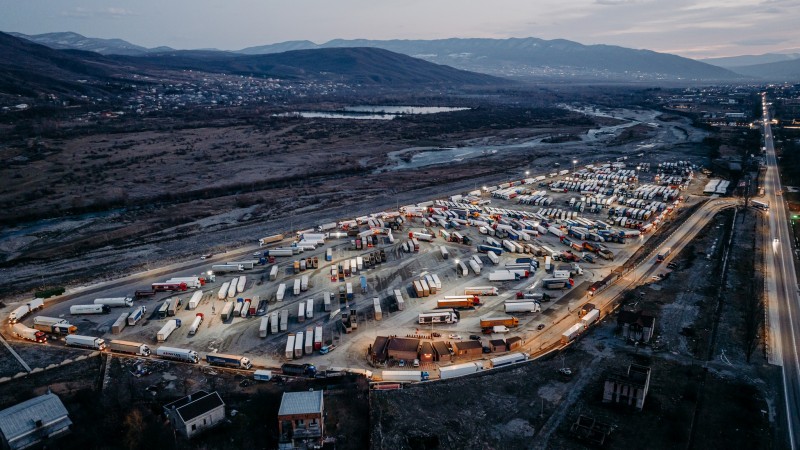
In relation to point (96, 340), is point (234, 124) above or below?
above

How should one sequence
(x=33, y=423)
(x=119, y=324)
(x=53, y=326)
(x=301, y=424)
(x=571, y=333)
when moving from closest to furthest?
(x=33, y=423) → (x=301, y=424) → (x=571, y=333) → (x=53, y=326) → (x=119, y=324)

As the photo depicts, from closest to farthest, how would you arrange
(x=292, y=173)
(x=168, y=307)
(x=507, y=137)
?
(x=168, y=307) < (x=292, y=173) < (x=507, y=137)

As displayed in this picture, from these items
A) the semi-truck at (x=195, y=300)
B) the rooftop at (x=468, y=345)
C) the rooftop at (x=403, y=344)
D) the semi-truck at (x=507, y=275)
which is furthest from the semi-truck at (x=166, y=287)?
the semi-truck at (x=507, y=275)

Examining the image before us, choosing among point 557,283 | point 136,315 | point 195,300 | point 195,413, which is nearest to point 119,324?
point 136,315

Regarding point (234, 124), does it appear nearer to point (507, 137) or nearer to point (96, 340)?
point (507, 137)

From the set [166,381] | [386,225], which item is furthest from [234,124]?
[166,381]

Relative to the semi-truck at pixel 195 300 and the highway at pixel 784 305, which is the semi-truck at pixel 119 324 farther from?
the highway at pixel 784 305

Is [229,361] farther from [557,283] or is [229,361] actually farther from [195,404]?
[557,283]
